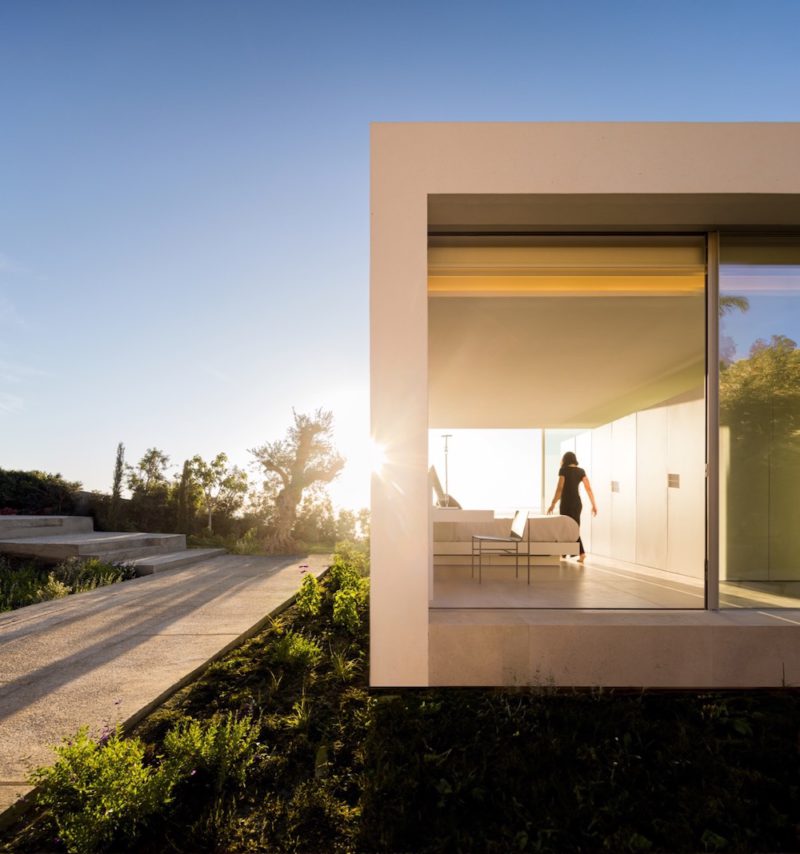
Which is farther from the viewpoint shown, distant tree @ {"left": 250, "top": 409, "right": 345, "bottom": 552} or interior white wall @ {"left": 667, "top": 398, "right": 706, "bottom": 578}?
distant tree @ {"left": 250, "top": 409, "right": 345, "bottom": 552}

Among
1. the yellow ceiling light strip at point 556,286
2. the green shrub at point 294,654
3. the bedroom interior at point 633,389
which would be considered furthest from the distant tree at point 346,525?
the yellow ceiling light strip at point 556,286

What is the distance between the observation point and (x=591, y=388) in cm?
858

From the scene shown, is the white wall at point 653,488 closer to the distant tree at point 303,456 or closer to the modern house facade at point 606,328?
the modern house facade at point 606,328

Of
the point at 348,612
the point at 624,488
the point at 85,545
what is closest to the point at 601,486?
the point at 624,488

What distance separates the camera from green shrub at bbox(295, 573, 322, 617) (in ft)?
18.1

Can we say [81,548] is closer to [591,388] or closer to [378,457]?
[378,457]

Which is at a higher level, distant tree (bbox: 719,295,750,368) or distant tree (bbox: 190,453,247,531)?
distant tree (bbox: 719,295,750,368)

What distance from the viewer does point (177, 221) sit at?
856 centimetres

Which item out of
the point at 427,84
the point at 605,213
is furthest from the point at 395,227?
the point at 427,84

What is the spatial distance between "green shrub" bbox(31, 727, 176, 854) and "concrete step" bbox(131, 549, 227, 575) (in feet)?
22.0

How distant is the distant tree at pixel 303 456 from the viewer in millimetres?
12703

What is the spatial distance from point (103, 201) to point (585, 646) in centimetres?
909

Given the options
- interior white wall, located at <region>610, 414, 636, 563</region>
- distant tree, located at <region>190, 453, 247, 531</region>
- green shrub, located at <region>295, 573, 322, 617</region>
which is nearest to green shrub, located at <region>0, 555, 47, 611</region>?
green shrub, located at <region>295, 573, 322, 617</region>

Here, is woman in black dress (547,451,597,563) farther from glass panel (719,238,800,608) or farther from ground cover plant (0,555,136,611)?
ground cover plant (0,555,136,611)
